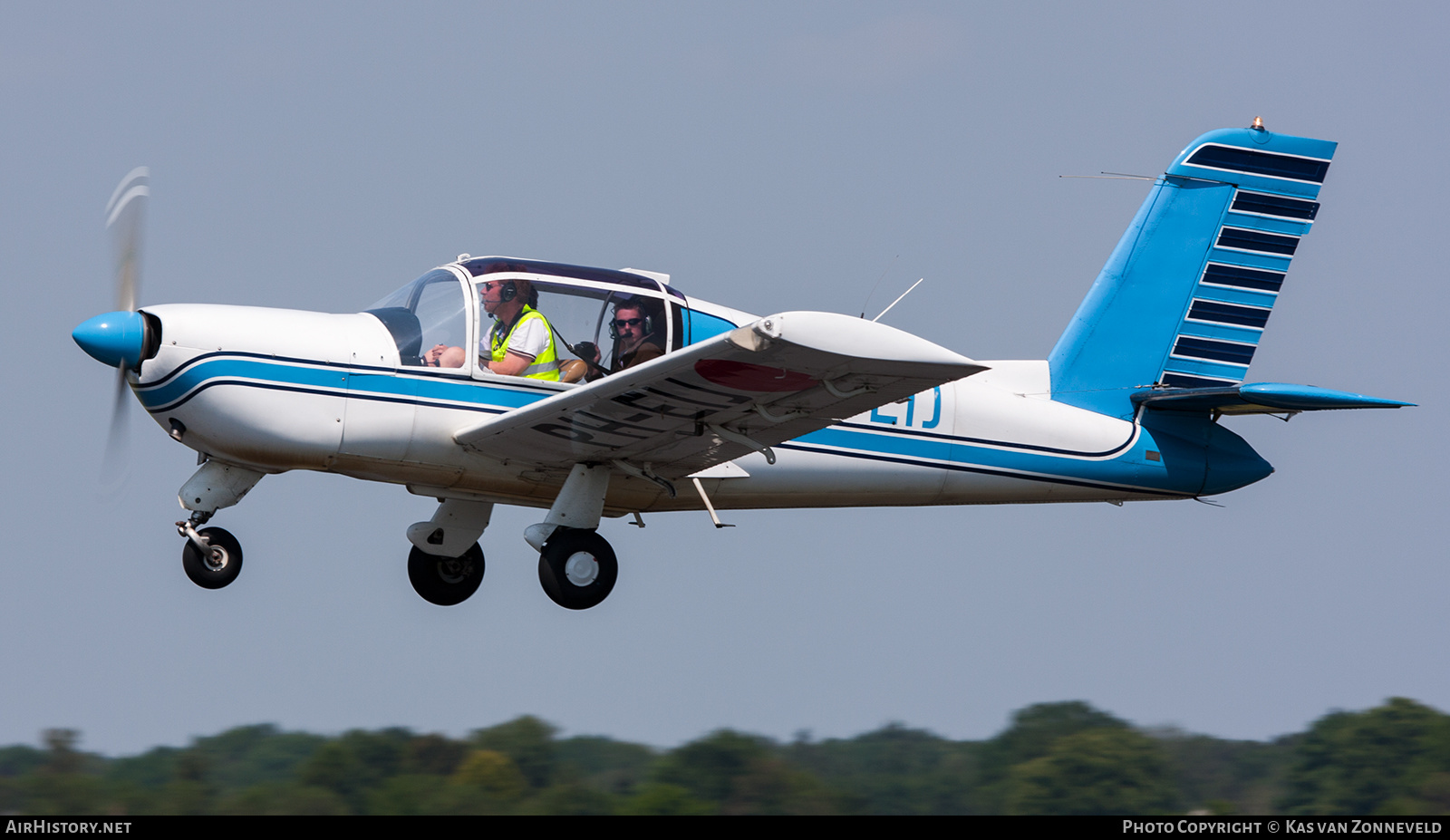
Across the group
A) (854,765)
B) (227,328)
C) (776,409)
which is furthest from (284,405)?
(854,765)

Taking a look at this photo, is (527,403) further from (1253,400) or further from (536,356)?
(1253,400)

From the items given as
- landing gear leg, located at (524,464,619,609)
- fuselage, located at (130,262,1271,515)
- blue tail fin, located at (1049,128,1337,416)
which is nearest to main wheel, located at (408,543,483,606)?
fuselage, located at (130,262,1271,515)

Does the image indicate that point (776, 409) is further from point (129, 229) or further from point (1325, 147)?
point (1325, 147)

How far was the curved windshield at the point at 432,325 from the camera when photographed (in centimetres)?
991

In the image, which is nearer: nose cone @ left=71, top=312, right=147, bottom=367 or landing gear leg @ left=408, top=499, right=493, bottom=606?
nose cone @ left=71, top=312, right=147, bottom=367

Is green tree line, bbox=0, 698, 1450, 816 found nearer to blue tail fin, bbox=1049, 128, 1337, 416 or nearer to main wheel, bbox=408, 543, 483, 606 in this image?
main wheel, bbox=408, 543, 483, 606

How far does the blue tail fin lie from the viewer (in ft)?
39.9

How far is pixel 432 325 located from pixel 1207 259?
5997 millimetres

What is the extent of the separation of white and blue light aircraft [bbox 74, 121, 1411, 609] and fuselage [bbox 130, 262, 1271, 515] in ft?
0.05

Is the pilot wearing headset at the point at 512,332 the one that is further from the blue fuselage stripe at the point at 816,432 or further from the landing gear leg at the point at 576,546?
the landing gear leg at the point at 576,546

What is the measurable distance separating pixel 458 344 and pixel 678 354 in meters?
2.02

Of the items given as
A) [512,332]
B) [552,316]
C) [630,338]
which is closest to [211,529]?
[512,332]

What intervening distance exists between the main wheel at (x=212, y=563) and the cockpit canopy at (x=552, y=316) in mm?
1616

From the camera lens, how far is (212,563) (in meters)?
9.94
